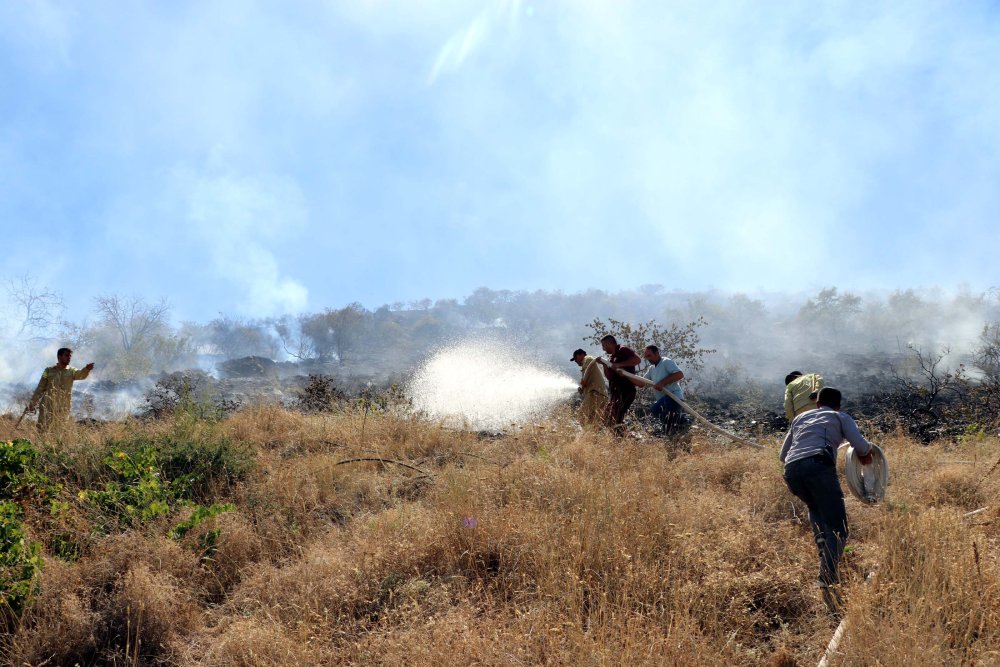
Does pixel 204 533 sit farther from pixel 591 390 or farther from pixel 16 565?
pixel 591 390

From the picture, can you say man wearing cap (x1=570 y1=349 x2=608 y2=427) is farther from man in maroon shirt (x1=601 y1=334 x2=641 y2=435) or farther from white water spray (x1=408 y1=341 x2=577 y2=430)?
white water spray (x1=408 y1=341 x2=577 y2=430)

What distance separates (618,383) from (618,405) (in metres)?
0.27

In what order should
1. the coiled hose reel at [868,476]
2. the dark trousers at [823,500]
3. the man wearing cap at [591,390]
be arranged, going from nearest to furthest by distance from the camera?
the dark trousers at [823,500] < the coiled hose reel at [868,476] < the man wearing cap at [591,390]

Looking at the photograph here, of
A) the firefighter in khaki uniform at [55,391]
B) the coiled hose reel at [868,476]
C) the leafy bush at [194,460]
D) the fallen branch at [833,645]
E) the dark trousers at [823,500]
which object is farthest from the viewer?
the firefighter in khaki uniform at [55,391]

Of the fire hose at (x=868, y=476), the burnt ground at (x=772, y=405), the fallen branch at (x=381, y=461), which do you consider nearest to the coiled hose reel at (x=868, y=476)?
the fire hose at (x=868, y=476)

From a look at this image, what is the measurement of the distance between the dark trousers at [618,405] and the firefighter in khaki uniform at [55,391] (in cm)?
637

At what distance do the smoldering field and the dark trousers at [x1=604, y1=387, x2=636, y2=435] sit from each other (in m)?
0.56

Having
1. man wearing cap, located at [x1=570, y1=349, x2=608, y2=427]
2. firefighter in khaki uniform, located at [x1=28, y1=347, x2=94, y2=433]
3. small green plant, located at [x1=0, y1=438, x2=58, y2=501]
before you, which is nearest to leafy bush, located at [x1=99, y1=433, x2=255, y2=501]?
small green plant, located at [x1=0, y1=438, x2=58, y2=501]

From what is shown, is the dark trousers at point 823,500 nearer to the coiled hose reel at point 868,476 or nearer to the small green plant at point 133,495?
the coiled hose reel at point 868,476

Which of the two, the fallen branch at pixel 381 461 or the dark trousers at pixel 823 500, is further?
the fallen branch at pixel 381 461

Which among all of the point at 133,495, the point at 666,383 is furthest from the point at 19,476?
the point at 666,383

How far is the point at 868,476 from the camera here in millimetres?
3773

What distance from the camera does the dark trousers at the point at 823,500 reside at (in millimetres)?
3322

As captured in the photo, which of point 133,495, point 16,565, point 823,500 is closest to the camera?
point 16,565
